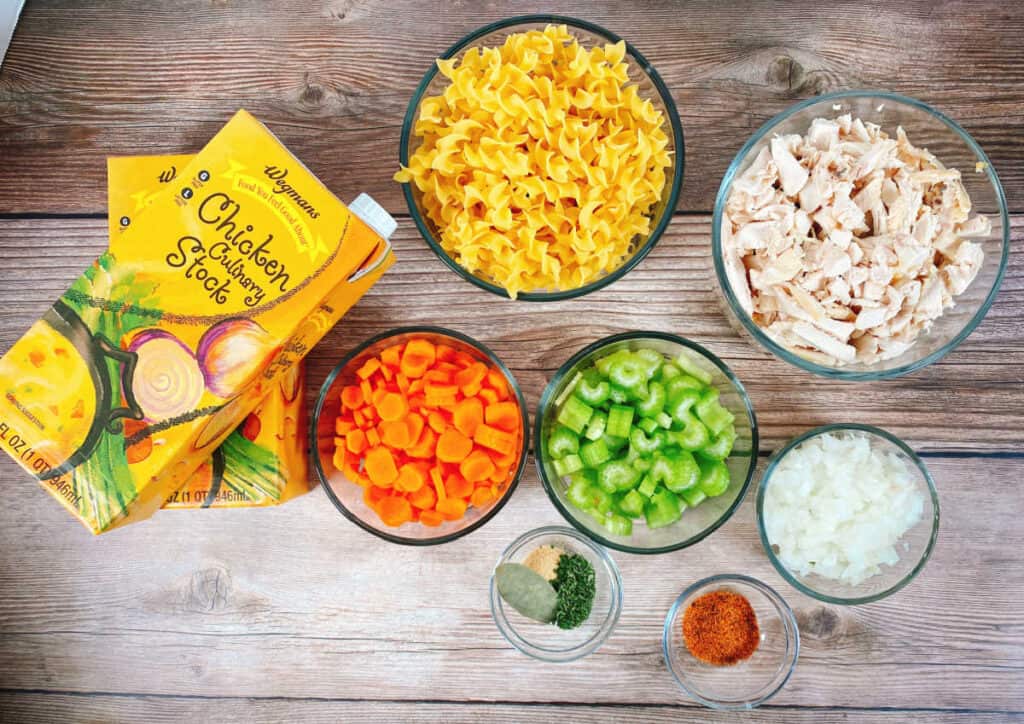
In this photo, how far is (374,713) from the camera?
5.12 ft

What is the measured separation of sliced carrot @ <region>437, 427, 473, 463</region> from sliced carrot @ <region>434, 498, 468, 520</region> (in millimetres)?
76

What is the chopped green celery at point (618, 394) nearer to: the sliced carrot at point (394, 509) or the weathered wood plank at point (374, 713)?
the sliced carrot at point (394, 509)

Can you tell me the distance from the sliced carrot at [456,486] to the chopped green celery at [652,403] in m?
0.34

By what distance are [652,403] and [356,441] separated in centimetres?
54

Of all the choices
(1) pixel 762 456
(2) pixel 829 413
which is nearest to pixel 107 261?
(1) pixel 762 456

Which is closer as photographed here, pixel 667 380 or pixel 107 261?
pixel 107 261

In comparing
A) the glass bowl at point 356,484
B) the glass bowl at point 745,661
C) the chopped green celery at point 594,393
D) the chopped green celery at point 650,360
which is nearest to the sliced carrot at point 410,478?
the glass bowl at point 356,484

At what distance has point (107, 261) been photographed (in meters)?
1.13

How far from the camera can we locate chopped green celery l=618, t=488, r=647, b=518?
4.49 ft

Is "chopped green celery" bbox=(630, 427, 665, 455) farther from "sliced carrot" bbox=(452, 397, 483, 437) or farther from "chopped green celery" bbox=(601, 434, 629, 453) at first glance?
"sliced carrot" bbox=(452, 397, 483, 437)

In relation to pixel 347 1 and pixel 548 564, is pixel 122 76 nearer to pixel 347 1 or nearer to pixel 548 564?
pixel 347 1

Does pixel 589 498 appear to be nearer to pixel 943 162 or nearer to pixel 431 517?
pixel 431 517

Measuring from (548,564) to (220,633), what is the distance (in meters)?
0.71

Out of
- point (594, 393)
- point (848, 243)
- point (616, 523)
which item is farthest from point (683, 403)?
point (848, 243)
